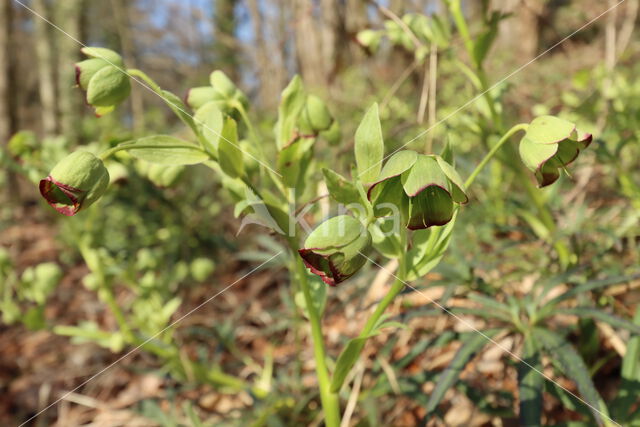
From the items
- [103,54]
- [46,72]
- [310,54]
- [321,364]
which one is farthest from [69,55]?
[321,364]

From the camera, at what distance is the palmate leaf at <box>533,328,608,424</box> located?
→ 1.90 ft

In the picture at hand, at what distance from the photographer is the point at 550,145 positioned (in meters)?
0.50

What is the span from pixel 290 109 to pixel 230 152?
0.13 m

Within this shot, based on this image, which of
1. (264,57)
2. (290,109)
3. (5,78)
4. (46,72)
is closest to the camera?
(290,109)

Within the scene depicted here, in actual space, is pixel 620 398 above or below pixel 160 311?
above

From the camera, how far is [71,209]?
1.70 feet

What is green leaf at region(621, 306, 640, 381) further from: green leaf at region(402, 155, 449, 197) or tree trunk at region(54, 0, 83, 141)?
tree trunk at region(54, 0, 83, 141)

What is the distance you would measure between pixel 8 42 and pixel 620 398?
157 inches

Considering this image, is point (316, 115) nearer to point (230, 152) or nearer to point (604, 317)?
point (230, 152)

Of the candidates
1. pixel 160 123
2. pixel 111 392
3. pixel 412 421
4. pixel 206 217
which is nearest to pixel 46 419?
pixel 111 392

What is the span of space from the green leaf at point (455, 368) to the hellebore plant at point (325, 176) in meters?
0.14

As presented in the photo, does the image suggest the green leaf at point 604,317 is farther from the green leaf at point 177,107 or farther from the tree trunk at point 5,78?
the tree trunk at point 5,78

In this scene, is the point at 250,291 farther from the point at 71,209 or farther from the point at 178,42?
the point at 178,42

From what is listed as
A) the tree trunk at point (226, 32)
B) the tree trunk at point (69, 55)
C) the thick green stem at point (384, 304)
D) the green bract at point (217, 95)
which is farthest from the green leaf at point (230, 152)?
the tree trunk at point (69, 55)
